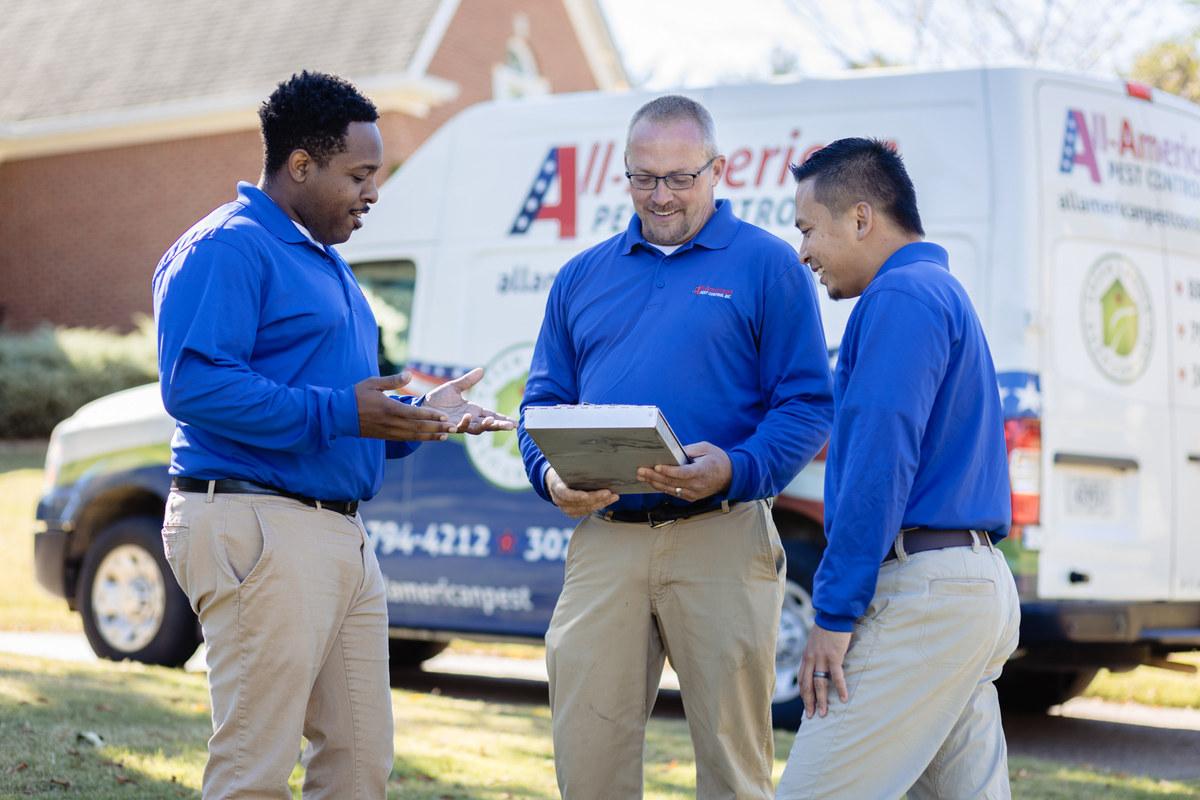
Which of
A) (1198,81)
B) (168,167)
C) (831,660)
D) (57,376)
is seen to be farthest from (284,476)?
(168,167)

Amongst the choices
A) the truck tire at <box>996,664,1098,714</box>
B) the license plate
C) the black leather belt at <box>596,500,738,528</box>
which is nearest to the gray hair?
the black leather belt at <box>596,500,738,528</box>

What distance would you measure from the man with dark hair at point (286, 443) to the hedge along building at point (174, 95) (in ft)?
54.9

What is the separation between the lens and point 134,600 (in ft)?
30.4

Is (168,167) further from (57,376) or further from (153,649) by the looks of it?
(153,649)

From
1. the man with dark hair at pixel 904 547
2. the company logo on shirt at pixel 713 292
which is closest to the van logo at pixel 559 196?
the company logo on shirt at pixel 713 292

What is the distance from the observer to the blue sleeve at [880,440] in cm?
328

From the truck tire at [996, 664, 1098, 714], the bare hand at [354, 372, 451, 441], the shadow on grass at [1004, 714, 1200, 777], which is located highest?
the bare hand at [354, 372, 451, 441]

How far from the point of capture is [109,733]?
6.41 metres

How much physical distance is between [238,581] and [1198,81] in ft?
42.3

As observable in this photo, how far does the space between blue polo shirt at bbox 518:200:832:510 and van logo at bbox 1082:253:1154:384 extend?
3241 mm

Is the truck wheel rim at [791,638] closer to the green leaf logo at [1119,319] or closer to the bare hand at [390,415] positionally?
the green leaf logo at [1119,319]

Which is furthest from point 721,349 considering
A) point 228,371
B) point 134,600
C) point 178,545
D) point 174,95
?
point 174,95

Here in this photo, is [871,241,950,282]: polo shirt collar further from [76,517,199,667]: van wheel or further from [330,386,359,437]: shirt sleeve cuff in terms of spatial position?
[76,517,199,667]: van wheel

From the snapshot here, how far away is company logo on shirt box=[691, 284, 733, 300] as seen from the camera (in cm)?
415
